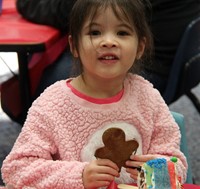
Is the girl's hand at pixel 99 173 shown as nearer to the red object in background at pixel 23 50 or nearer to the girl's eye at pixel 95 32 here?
the girl's eye at pixel 95 32

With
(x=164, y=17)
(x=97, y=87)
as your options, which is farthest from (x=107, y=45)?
(x=164, y=17)

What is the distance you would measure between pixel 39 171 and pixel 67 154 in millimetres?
81

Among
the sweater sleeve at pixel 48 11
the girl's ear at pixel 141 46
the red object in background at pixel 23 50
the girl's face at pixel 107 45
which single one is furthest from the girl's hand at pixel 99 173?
the sweater sleeve at pixel 48 11

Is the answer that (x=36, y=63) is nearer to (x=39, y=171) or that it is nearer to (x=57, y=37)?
(x=57, y=37)

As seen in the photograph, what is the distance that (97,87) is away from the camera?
1176mm

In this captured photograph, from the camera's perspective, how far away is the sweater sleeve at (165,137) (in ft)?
3.91

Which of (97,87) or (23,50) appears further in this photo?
(23,50)

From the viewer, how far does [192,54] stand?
6.48ft

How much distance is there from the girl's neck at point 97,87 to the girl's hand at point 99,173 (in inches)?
8.2

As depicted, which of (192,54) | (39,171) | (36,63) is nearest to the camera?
(39,171)

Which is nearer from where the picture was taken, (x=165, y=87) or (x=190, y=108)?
(x=165, y=87)

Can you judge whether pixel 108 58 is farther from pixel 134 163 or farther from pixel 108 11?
pixel 134 163

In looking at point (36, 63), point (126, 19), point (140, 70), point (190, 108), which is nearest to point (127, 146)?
point (126, 19)

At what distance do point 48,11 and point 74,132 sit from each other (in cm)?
90
